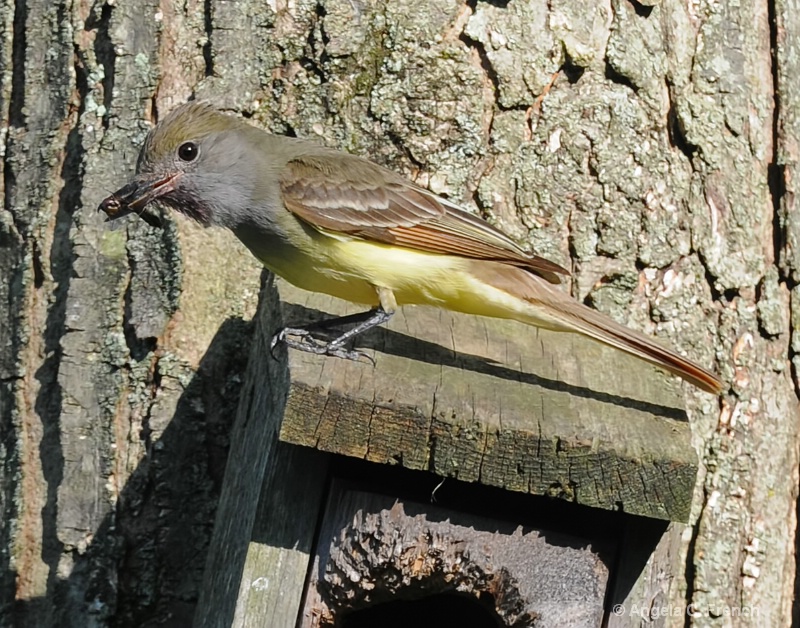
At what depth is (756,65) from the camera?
449 cm

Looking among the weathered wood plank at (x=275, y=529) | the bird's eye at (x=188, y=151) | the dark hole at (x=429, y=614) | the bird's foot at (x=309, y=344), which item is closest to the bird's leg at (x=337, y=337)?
the bird's foot at (x=309, y=344)

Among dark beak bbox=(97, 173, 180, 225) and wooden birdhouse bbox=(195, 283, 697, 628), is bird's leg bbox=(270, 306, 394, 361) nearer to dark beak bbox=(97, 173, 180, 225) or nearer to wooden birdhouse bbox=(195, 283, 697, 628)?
wooden birdhouse bbox=(195, 283, 697, 628)

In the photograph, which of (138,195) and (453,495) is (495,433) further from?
(138,195)

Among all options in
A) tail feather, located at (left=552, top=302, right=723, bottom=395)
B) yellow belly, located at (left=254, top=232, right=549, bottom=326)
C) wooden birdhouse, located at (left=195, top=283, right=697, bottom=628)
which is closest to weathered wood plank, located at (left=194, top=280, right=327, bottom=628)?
wooden birdhouse, located at (left=195, top=283, right=697, bottom=628)

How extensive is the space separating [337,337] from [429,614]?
1.31m

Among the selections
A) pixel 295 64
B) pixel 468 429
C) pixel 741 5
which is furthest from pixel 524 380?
pixel 741 5

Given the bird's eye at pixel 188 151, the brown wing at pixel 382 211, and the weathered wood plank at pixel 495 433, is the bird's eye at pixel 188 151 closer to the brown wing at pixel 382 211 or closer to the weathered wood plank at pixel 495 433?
the brown wing at pixel 382 211

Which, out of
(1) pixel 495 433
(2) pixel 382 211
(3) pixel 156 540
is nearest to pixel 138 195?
(2) pixel 382 211

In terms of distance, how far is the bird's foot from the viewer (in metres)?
3.36

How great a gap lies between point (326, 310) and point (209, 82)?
3.15 ft

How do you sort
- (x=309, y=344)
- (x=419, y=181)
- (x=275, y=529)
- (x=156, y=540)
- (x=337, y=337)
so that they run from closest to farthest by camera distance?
(x=275, y=529) < (x=309, y=344) < (x=337, y=337) < (x=156, y=540) < (x=419, y=181)

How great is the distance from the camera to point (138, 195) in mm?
4074

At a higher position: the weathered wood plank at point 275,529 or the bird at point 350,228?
the bird at point 350,228

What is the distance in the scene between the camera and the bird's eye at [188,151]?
Answer: 13.8 ft
